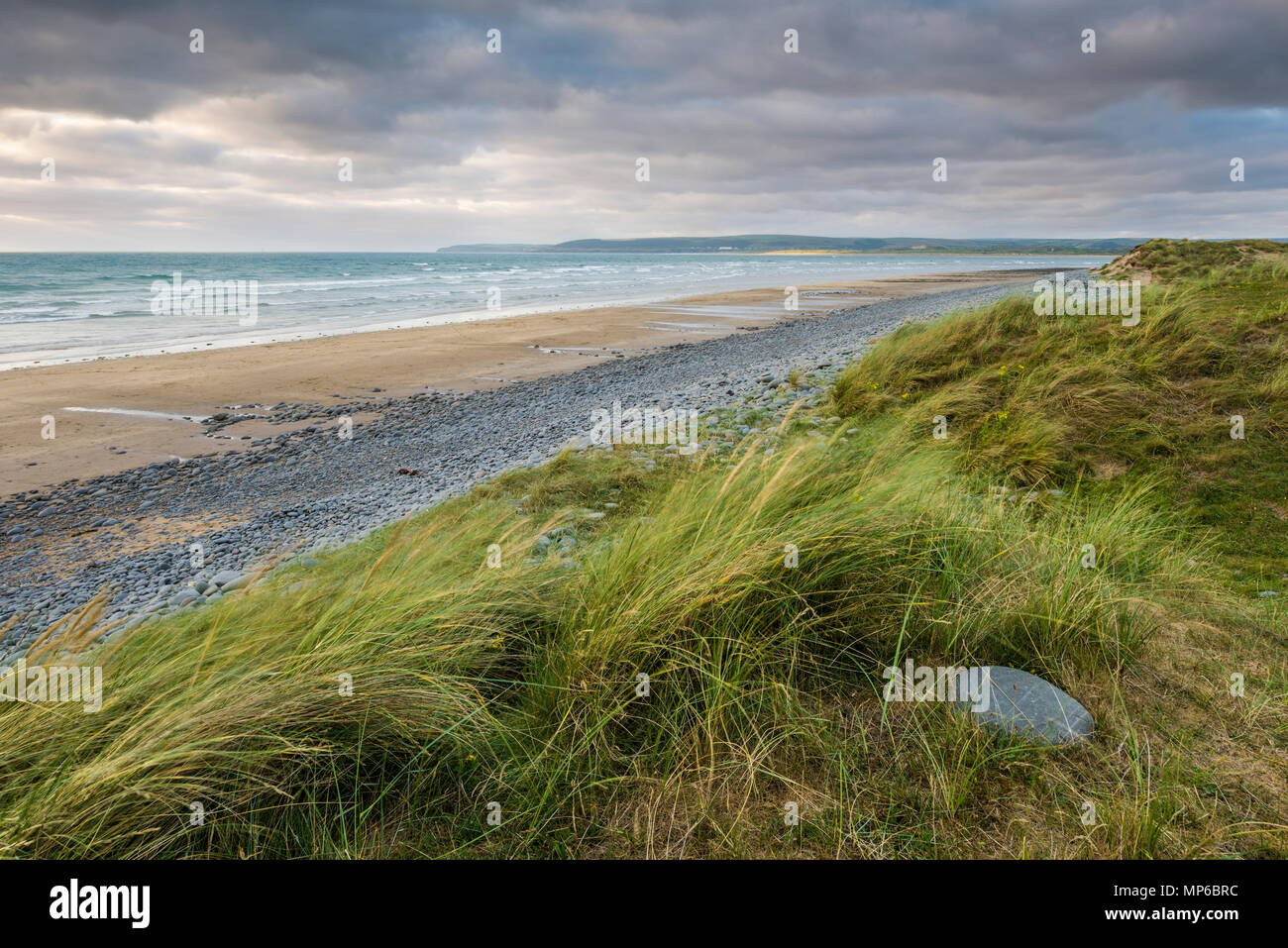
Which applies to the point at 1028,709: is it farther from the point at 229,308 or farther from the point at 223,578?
the point at 229,308

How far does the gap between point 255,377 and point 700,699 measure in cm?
1666

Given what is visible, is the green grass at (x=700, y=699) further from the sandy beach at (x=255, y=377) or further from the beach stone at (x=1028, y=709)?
the sandy beach at (x=255, y=377)

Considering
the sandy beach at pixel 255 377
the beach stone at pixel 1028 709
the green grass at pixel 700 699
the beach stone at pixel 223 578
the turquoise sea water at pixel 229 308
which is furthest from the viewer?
the turquoise sea water at pixel 229 308

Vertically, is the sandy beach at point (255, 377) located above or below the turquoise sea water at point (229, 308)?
below

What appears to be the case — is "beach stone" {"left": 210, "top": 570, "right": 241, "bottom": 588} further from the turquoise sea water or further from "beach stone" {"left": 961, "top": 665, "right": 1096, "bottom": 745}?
the turquoise sea water

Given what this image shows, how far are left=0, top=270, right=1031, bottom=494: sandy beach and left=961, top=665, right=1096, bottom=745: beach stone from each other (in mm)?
11343

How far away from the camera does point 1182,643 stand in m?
3.46

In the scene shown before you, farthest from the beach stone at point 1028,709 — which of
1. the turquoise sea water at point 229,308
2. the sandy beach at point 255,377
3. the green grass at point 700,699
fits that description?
the turquoise sea water at point 229,308

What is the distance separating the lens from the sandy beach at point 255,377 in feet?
36.6

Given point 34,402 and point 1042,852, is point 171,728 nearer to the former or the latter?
point 1042,852

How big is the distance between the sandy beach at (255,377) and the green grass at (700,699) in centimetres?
920

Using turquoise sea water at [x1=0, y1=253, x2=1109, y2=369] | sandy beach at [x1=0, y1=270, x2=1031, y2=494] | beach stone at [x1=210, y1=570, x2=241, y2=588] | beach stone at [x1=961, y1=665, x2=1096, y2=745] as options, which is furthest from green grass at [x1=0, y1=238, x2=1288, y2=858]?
turquoise sea water at [x1=0, y1=253, x2=1109, y2=369]

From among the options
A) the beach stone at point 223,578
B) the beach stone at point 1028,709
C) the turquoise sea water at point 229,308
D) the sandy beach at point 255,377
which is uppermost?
the turquoise sea water at point 229,308
